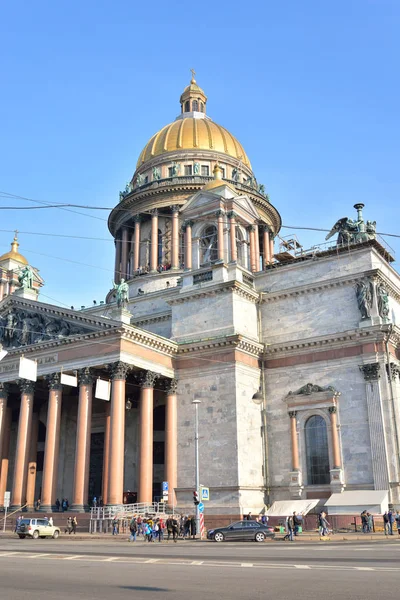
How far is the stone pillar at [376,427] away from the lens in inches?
1474

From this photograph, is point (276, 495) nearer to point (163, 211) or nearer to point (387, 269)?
point (387, 269)

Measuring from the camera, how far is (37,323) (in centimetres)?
4700

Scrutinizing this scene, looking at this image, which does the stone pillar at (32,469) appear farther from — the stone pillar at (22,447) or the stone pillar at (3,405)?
the stone pillar at (3,405)

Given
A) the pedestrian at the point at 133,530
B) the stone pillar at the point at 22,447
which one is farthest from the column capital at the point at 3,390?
the pedestrian at the point at 133,530

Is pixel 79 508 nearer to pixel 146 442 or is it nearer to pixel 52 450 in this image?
pixel 52 450

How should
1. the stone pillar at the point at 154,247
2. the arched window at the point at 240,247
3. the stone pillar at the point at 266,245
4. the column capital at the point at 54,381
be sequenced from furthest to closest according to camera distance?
the stone pillar at the point at 266,245
the stone pillar at the point at 154,247
the arched window at the point at 240,247
the column capital at the point at 54,381

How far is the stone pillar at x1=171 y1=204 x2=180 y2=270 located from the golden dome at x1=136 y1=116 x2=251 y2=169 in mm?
8020

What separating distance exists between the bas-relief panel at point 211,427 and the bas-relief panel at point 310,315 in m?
5.35

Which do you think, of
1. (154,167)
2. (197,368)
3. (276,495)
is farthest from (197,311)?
(154,167)

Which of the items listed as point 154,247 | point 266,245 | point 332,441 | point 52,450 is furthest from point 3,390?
point 266,245

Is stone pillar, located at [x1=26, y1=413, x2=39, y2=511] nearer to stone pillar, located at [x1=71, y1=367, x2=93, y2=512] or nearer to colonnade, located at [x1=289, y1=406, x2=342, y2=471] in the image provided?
stone pillar, located at [x1=71, y1=367, x2=93, y2=512]

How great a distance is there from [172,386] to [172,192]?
2548 centimetres

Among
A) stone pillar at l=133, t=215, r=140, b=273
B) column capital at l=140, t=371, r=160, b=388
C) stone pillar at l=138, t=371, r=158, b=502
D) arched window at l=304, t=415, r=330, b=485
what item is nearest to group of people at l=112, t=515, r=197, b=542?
stone pillar at l=138, t=371, r=158, b=502

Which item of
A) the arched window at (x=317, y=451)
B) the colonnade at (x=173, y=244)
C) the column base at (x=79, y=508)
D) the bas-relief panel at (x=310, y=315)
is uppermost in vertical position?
the colonnade at (x=173, y=244)
